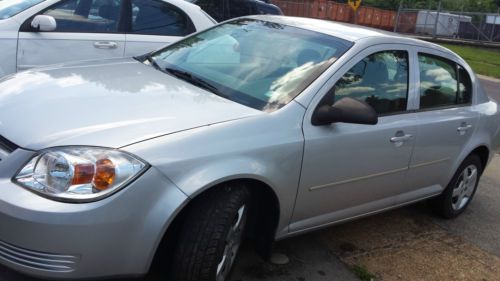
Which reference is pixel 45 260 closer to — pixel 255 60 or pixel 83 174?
pixel 83 174

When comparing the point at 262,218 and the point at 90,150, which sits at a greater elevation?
the point at 90,150

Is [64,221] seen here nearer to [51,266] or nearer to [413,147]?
[51,266]

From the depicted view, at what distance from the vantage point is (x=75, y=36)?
5566 millimetres

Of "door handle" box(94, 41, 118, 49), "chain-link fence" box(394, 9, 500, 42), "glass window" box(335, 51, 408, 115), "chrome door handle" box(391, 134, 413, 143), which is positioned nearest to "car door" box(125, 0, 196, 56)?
"door handle" box(94, 41, 118, 49)

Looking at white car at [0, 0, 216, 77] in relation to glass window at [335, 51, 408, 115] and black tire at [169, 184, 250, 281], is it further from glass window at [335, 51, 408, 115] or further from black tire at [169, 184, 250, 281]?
black tire at [169, 184, 250, 281]

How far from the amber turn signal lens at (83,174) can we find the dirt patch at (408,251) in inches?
79.7

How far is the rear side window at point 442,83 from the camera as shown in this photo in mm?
4297

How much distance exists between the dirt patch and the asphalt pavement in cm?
2

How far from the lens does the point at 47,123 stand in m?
2.79

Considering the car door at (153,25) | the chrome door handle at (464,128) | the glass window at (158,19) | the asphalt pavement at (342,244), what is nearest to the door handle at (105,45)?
the car door at (153,25)

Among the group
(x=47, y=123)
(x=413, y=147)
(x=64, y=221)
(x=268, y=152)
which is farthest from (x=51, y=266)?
(x=413, y=147)

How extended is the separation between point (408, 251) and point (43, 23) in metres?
3.73

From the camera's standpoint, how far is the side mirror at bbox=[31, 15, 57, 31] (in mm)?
5211

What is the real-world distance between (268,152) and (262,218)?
49cm
